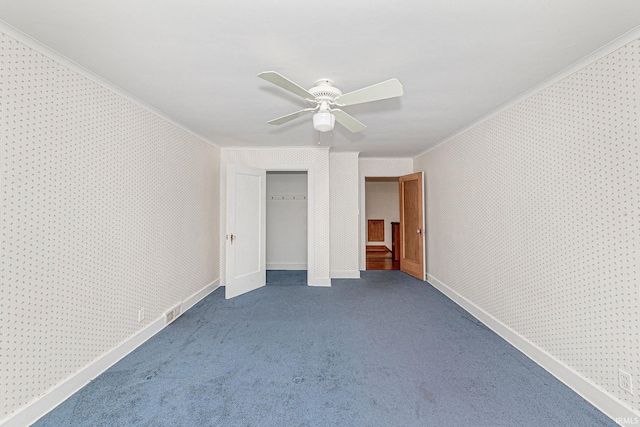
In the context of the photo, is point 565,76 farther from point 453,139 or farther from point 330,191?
point 330,191

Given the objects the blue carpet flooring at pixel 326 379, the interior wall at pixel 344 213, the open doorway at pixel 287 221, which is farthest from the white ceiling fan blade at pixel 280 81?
the open doorway at pixel 287 221

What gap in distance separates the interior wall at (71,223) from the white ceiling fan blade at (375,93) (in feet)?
6.35

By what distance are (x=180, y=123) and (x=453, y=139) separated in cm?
363

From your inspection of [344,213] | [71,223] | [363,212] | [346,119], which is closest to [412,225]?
[363,212]

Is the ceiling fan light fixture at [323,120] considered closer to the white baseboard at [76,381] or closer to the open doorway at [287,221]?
the white baseboard at [76,381]

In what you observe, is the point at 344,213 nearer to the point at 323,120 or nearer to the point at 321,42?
the point at 323,120

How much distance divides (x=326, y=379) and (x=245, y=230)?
2569mm

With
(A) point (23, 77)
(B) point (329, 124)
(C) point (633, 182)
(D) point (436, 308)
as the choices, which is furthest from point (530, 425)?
(A) point (23, 77)

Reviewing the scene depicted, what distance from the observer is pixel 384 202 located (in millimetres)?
8047

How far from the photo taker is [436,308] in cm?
337

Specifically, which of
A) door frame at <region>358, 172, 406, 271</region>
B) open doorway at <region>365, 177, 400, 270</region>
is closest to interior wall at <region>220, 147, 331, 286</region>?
door frame at <region>358, 172, 406, 271</region>

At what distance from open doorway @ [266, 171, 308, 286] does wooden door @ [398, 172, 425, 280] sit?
2050 mm

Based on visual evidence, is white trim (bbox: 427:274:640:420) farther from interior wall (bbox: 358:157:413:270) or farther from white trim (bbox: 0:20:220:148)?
white trim (bbox: 0:20:220:148)

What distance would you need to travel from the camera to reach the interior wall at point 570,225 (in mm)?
1563
